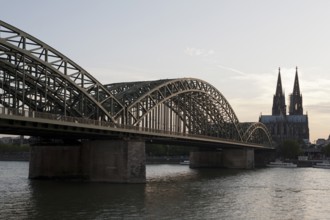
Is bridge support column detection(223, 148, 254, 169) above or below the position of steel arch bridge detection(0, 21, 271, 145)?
below

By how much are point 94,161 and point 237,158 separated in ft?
284

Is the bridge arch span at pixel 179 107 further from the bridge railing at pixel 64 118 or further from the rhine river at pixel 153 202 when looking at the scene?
the rhine river at pixel 153 202

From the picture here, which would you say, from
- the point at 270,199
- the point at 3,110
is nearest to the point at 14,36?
the point at 3,110

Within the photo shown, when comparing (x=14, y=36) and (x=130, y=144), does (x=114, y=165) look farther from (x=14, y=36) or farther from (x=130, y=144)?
(x=14, y=36)

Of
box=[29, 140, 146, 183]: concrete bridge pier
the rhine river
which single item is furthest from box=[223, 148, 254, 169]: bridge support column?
the rhine river

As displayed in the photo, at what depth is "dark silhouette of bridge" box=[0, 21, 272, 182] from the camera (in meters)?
57.4

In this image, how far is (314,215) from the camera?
148 feet

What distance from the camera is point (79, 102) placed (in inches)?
2918

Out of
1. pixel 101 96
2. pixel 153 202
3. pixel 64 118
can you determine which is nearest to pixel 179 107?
pixel 101 96

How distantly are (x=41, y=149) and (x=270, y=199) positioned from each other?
41328 mm

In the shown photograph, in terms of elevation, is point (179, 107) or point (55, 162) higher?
point (179, 107)

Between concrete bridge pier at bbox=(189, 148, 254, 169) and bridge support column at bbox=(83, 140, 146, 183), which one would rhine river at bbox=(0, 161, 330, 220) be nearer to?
bridge support column at bbox=(83, 140, 146, 183)

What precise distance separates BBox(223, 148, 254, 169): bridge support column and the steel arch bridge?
7.77 m

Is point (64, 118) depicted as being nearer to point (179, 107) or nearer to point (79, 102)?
point (79, 102)
